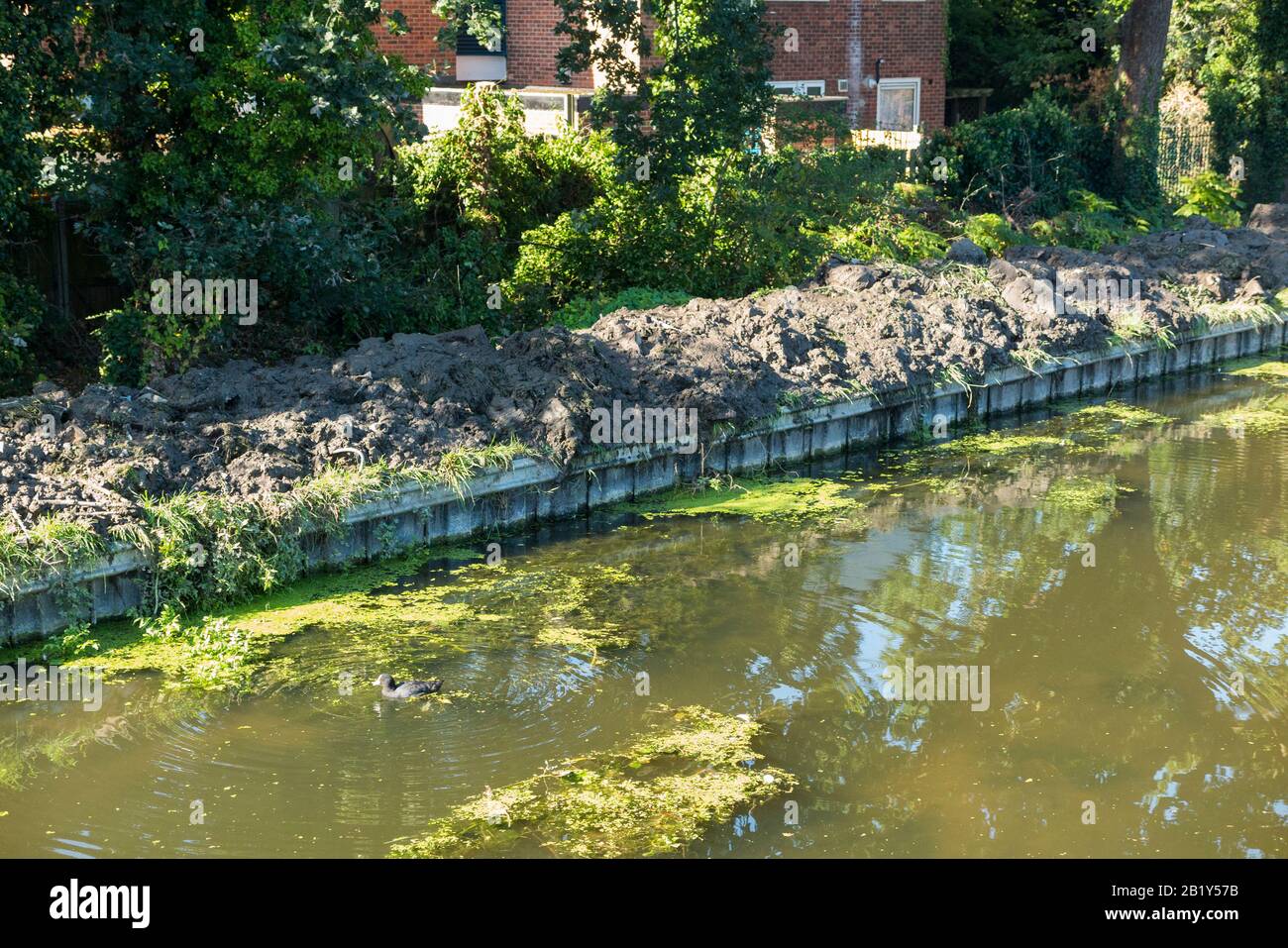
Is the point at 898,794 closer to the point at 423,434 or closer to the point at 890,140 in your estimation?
the point at 423,434

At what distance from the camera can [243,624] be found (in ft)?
25.7

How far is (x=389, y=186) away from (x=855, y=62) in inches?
515

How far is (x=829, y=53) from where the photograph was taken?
24609 mm

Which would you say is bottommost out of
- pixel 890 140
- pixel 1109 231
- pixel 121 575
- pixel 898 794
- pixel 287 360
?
pixel 898 794

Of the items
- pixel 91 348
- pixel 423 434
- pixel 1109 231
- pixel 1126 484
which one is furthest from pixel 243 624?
pixel 1109 231

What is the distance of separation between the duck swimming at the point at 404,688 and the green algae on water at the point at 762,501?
Result: 334 centimetres

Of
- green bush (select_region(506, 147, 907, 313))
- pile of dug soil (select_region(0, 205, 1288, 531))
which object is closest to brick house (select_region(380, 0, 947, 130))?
green bush (select_region(506, 147, 907, 313))

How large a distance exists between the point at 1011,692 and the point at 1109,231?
530 inches

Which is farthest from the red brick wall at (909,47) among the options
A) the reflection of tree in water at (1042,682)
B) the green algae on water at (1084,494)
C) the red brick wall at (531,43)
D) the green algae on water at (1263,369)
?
the reflection of tree in water at (1042,682)

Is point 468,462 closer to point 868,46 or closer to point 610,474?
point 610,474

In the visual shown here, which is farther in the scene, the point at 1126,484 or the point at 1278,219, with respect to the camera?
the point at 1278,219

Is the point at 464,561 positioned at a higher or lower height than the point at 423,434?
lower

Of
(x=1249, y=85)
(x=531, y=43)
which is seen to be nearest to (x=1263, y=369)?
(x=1249, y=85)

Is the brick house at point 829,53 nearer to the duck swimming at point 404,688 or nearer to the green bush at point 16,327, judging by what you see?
the green bush at point 16,327
